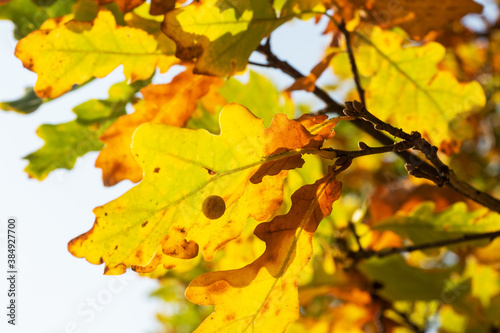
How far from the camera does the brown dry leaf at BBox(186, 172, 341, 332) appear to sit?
1026 millimetres

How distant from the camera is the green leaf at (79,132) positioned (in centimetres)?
158

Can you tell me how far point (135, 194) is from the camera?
1000mm

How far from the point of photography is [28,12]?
1.52m

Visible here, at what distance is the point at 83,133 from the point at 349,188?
2.48m

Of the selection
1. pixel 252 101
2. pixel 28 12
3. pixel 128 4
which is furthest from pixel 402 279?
pixel 28 12

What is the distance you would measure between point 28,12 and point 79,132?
376 millimetres

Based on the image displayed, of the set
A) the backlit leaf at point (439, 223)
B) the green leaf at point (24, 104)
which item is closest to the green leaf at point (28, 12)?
the green leaf at point (24, 104)

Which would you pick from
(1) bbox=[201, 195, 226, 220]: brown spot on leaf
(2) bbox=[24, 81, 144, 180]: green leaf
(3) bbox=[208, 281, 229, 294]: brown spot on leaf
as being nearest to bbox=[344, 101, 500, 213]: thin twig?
(1) bbox=[201, 195, 226, 220]: brown spot on leaf

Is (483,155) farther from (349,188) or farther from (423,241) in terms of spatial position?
(423,241)

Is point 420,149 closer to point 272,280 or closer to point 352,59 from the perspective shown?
point 272,280

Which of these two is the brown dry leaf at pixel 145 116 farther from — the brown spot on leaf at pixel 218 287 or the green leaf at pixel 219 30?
the brown spot on leaf at pixel 218 287

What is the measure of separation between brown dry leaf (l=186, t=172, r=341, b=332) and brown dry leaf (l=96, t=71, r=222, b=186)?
48 centimetres

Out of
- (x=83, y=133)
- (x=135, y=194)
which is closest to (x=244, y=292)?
(x=135, y=194)

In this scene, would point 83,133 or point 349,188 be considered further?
point 349,188
